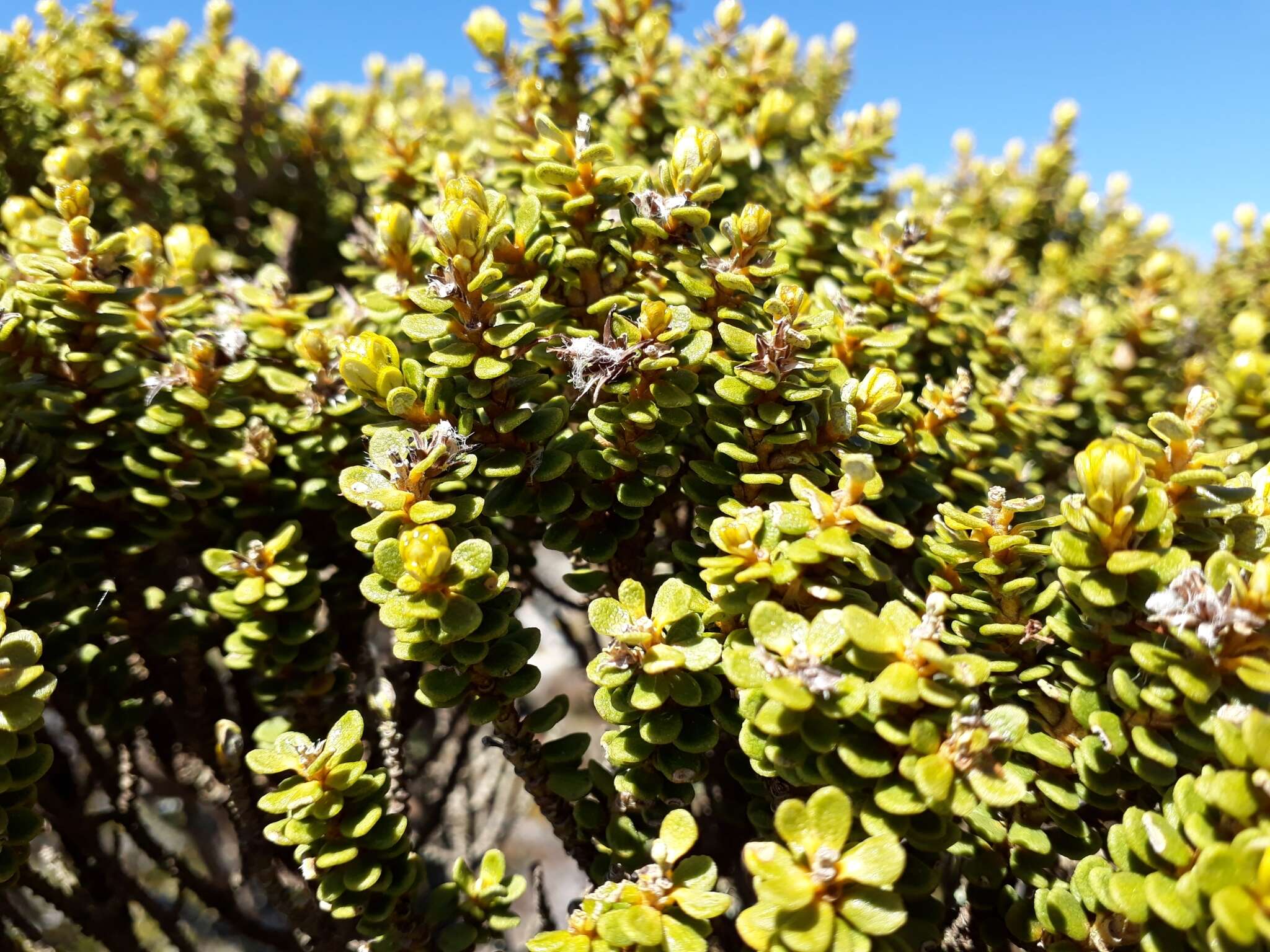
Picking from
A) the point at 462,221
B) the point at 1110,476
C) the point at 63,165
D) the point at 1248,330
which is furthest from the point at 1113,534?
the point at 63,165

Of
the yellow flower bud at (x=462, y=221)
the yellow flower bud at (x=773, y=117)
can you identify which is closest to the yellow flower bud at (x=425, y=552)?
the yellow flower bud at (x=462, y=221)

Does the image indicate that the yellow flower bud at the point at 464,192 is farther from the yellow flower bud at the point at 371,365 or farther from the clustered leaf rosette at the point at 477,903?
the clustered leaf rosette at the point at 477,903

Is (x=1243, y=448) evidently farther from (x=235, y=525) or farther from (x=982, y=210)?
(x=982, y=210)

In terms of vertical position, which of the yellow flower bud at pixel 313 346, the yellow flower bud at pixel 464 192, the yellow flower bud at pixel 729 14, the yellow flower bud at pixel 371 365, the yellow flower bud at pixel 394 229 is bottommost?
the yellow flower bud at pixel 371 365

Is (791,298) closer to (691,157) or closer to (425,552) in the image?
(691,157)

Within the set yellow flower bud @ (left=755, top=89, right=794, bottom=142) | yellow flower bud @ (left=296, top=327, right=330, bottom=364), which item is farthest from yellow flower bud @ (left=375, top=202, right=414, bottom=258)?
yellow flower bud @ (left=755, top=89, right=794, bottom=142)

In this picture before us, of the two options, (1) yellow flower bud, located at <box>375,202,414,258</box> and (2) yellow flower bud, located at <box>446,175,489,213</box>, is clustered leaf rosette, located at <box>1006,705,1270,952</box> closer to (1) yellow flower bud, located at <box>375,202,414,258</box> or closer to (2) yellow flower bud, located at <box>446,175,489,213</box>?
(2) yellow flower bud, located at <box>446,175,489,213</box>

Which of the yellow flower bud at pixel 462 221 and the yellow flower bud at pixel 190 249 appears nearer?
the yellow flower bud at pixel 462 221
